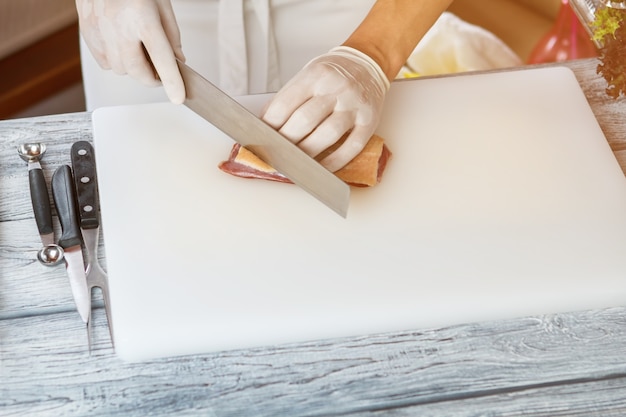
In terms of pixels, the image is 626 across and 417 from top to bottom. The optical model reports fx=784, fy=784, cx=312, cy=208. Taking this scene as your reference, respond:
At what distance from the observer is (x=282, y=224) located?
1.12 m

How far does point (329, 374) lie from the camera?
99 cm

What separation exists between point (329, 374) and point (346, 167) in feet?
1.11

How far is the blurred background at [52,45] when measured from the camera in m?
2.47

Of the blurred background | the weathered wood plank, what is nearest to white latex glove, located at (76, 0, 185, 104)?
the weathered wood plank

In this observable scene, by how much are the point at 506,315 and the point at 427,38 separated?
148 cm

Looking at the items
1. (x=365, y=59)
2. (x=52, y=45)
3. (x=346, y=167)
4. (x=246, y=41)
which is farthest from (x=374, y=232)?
(x=52, y=45)

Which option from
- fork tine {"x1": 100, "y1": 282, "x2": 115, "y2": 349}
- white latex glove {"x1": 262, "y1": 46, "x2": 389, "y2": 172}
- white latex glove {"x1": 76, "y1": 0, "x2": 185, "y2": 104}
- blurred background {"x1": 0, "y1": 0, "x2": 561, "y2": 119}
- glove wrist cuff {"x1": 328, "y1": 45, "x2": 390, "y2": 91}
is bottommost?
fork tine {"x1": 100, "y1": 282, "x2": 115, "y2": 349}

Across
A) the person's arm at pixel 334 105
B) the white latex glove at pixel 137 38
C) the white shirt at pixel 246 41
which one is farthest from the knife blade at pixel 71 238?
the white shirt at pixel 246 41

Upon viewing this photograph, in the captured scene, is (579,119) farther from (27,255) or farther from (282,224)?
(27,255)

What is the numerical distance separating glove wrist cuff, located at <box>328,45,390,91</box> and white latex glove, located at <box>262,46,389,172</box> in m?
0.04

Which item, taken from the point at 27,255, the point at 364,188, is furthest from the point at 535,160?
the point at 27,255

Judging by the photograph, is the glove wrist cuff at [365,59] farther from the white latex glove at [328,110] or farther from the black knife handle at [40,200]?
the black knife handle at [40,200]

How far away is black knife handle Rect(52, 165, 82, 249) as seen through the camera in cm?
107

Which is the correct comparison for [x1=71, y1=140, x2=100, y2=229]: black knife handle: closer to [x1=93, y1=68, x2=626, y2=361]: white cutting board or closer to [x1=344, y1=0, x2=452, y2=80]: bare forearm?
[x1=93, y1=68, x2=626, y2=361]: white cutting board
